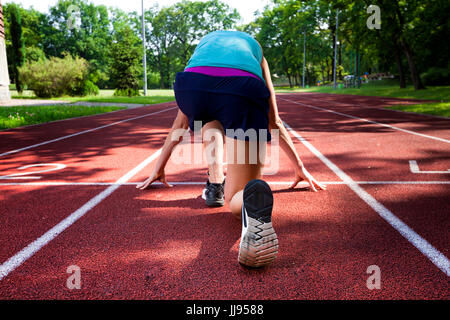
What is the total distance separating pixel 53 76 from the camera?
27.6 metres

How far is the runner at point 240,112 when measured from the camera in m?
2.24

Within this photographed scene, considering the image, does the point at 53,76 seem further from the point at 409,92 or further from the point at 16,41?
the point at 409,92

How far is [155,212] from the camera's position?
357cm

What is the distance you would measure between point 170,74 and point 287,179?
3692 inches

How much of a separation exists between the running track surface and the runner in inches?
13.8

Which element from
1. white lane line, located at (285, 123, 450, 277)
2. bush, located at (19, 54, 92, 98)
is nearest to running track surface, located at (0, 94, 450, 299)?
white lane line, located at (285, 123, 450, 277)

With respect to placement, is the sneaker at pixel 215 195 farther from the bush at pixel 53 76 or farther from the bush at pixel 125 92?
the bush at pixel 125 92

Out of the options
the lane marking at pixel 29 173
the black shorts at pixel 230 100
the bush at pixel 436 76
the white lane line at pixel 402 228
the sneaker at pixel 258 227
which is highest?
the bush at pixel 436 76

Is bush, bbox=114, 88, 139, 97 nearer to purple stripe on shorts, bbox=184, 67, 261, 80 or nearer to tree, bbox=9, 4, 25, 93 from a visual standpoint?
tree, bbox=9, 4, 25, 93

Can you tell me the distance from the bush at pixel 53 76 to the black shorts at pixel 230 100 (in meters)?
28.9

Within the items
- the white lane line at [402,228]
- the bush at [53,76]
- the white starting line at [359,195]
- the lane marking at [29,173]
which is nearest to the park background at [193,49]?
the bush at [53,76]

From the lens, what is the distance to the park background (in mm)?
26406

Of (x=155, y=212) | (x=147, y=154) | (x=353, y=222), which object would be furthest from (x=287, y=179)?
(x=147, y=154)

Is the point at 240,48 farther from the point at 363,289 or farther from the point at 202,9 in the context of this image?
the point at 202,9
